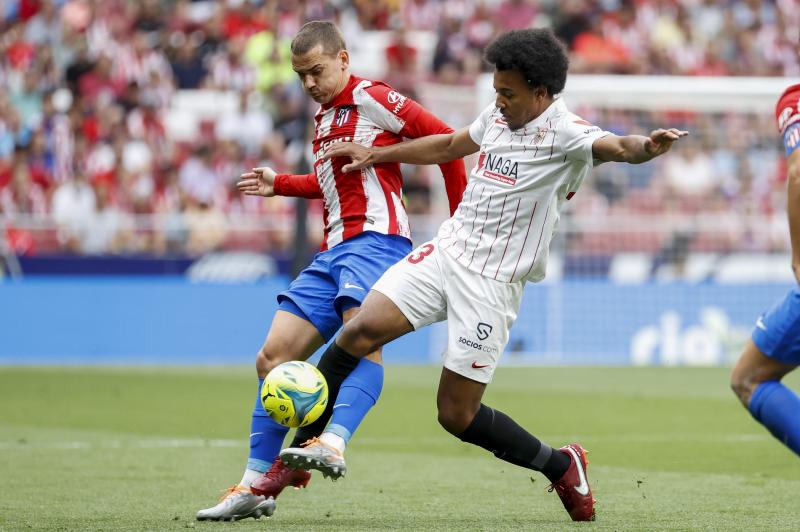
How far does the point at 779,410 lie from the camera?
6047mm

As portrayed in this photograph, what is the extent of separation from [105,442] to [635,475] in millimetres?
3867

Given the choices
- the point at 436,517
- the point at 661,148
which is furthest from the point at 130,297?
the point at 661,148

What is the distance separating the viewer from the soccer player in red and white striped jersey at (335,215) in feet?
21.4

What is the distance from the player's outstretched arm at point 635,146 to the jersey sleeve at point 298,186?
1.70 meters

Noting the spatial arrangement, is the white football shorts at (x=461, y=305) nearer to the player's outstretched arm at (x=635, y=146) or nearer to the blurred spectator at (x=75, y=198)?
the player's outstretched arm at (x=635, y=146)

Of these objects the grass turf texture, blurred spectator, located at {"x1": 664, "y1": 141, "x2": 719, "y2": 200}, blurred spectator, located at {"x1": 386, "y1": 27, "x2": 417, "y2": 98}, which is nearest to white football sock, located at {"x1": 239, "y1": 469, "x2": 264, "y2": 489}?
the grass turf texture

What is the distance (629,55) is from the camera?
23.3 meters

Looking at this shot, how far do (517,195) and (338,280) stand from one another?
108cm

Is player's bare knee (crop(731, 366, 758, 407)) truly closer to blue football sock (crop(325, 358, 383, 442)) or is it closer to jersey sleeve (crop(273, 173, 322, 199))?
blue football sock (crop(325, 358, 383, 442))

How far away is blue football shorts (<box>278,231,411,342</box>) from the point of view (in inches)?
260

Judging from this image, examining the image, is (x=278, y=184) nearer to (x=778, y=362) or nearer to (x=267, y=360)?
(x=267, y=360)

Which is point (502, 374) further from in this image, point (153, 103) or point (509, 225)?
point (509, 225)

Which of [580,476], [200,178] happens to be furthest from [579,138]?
[200,178]

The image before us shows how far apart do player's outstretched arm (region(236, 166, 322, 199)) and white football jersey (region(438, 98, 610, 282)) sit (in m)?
1.04
